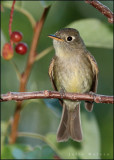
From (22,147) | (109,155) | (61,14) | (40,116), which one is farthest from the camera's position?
(40,116)

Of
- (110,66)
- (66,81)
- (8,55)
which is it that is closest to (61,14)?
(110,66)

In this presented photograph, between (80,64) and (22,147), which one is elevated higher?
(80,64)

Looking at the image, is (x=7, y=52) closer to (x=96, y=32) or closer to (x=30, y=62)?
(x=30, y=62)

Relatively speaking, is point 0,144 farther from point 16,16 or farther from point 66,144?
point 16,16

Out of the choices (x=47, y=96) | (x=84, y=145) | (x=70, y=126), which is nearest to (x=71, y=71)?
(x=70, y=126)

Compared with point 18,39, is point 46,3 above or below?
above

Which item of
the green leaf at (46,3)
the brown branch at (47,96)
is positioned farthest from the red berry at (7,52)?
the brown branch at (47,96)
